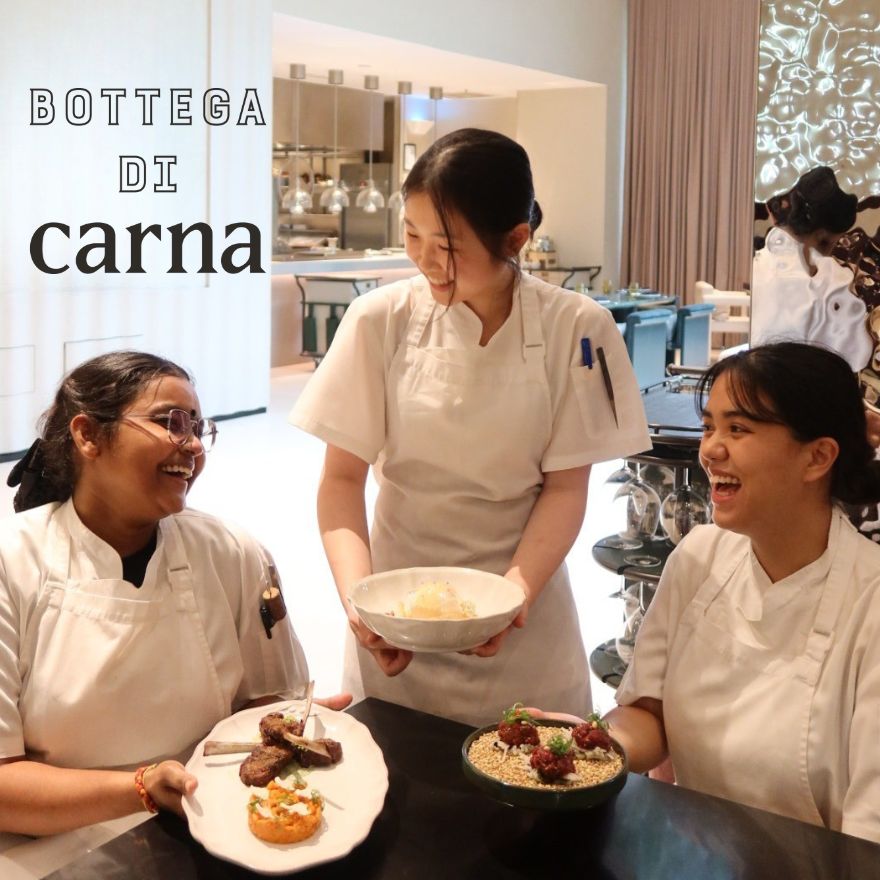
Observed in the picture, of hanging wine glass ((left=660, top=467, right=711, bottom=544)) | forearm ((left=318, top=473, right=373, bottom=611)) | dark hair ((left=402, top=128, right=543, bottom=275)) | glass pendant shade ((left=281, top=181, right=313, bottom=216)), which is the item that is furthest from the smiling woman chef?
glass pendant shade ((left=281, top=181, right=313, bottom=216))

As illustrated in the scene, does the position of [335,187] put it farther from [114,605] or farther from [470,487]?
[114,605]

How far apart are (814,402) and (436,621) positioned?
60 cm

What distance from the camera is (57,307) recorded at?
22.9 ft

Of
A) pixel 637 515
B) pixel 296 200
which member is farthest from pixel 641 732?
pixel 296 200

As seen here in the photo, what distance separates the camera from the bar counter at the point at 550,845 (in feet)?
4.29

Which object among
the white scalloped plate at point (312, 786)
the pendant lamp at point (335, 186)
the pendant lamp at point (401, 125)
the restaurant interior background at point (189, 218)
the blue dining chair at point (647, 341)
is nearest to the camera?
the white scalloped plate at point (312, 786)

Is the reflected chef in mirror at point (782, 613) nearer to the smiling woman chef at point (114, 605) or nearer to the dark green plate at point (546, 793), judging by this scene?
the dark green plate at point (546, 793)

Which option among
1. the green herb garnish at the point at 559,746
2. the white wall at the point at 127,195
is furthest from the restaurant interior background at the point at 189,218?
the green herb garnish at the point at 559,746

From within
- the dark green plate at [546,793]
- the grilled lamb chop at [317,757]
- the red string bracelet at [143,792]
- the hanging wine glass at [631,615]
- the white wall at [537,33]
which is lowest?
the hanging wine glass at [631,615]

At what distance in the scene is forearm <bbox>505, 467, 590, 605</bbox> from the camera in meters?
1.86

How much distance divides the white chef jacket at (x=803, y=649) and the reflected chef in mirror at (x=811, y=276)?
61cm

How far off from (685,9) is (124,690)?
12454 millimetres

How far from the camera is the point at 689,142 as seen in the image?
1288 centimetres

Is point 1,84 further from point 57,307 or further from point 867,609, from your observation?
point 867,609
